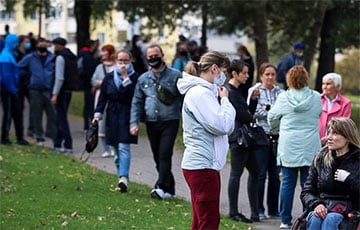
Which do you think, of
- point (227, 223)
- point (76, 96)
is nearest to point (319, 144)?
point (227, 223)

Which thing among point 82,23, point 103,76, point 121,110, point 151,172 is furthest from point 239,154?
point 82,23

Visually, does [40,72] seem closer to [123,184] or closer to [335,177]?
[123,184]

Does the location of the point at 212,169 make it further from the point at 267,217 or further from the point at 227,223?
the point at 267,217

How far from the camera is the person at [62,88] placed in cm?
1734

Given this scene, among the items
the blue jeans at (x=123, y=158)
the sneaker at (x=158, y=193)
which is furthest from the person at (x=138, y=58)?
the sneaker at (x=158, y=193)

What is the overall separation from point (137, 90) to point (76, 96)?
19930mm

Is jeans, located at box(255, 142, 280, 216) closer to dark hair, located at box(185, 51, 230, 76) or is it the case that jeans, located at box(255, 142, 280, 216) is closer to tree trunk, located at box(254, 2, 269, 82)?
dark hair, located at box(185, 51, 230, 76)

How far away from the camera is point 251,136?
36.0 feet

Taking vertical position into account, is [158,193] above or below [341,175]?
below

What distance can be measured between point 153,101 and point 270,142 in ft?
5.05

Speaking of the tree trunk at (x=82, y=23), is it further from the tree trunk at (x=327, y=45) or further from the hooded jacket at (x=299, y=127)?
the hooded jacket at (x=299, y=127)

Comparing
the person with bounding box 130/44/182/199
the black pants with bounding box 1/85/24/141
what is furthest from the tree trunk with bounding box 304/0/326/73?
the person with bounding box 130/44/182/199

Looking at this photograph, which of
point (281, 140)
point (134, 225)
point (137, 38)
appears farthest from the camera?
point (137, 38)

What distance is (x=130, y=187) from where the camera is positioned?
1323 centimetres
